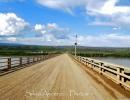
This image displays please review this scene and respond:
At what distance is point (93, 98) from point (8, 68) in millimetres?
15832

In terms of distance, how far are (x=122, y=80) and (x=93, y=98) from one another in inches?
143

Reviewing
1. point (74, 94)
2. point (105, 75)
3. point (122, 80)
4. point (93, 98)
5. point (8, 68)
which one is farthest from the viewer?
point (8, 68)

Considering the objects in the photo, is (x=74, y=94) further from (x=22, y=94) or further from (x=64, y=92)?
(x=22, y=94)

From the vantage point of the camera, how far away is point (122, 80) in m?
14.4

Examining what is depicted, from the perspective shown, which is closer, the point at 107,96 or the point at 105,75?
the point at 107,96

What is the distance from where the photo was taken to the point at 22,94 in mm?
11664

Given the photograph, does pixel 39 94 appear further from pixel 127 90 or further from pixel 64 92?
pixel 127 90

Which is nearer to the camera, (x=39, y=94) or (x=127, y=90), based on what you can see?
(x=39, y=94)

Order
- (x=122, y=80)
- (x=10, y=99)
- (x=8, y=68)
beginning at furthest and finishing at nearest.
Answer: (x=8, y=68)
(x=122, y=80)
(x=10, y=99)

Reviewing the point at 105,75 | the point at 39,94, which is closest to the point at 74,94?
the point at 39,94

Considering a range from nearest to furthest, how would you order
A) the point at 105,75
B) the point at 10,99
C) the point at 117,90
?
1. the point at 10,99
2. the point at 117,90
3. the point at 105,75

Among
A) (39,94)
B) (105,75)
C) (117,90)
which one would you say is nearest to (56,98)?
(39,94)

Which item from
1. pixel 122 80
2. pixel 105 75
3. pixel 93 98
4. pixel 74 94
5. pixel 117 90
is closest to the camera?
pixel 93 98

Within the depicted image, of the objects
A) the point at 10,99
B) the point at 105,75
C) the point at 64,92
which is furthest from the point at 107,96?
the point at 105,75
